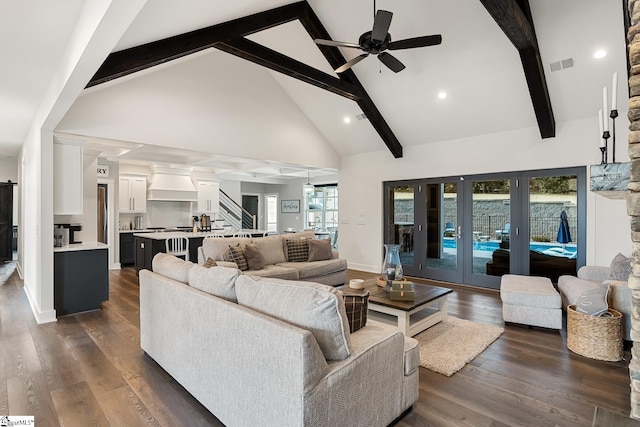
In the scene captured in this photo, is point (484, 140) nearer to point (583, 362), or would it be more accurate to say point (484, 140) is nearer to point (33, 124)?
point (583, 362)

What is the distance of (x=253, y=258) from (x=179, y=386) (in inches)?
93.2

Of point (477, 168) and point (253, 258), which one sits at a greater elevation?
point (477, 168)

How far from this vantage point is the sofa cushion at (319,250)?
218 inches

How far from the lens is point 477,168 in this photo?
590 cm

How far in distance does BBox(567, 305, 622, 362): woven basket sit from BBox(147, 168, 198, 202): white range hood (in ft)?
27.7

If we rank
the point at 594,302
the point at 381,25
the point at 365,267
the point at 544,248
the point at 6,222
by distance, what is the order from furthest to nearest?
the point at 6,222
the point at 365,267
the point at 544,248
the point at 381,25
the point at 594,302

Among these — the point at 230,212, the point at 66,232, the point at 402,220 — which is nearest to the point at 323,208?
the point at 230,212

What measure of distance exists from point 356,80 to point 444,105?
1.51 metres

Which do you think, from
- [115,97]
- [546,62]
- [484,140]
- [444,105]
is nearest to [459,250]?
[484,140]

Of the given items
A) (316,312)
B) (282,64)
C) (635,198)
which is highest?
(282,64)

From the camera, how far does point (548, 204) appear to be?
525 cm

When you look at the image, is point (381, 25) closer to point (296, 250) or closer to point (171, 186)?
point (296, 250)

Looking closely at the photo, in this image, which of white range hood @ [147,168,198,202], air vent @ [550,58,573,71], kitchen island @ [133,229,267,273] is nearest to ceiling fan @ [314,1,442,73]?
air vent @ [550,58,573,71]

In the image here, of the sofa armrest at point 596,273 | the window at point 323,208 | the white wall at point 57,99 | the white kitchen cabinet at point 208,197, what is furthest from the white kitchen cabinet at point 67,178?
the window at point 323,208
